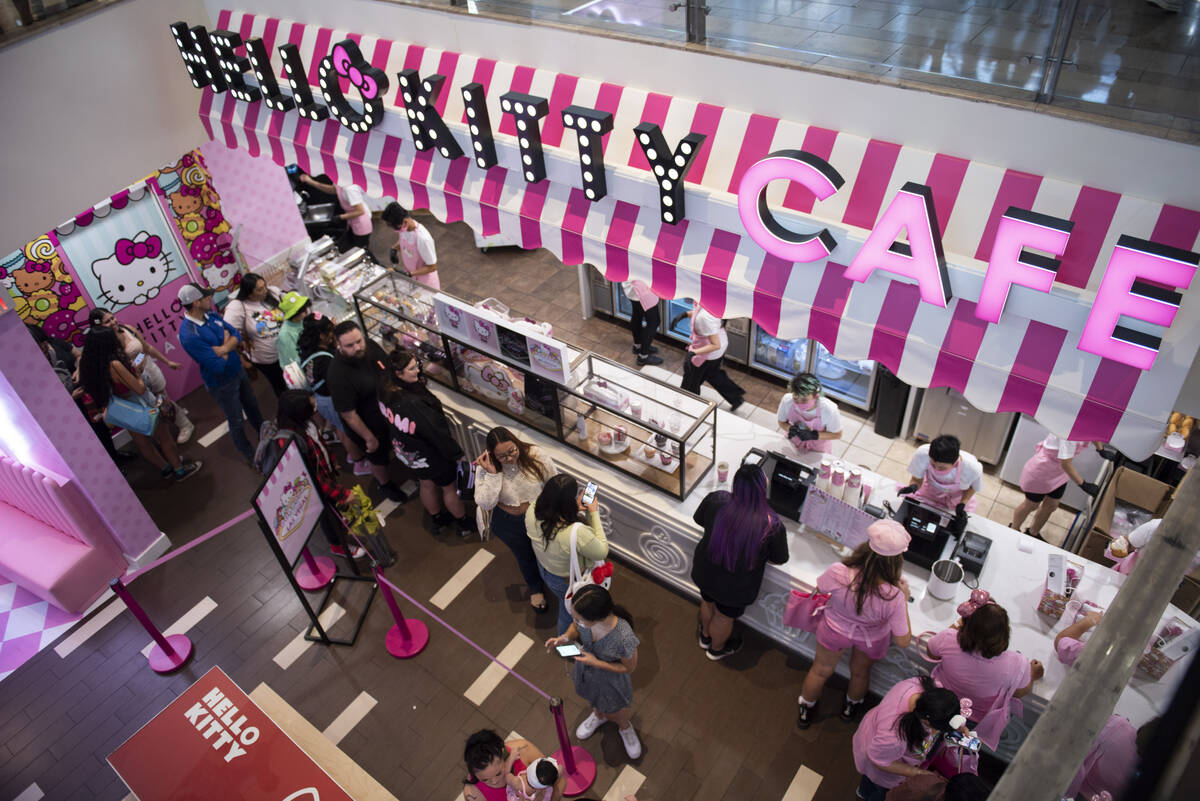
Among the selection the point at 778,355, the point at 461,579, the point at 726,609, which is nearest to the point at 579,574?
the point at 726,609

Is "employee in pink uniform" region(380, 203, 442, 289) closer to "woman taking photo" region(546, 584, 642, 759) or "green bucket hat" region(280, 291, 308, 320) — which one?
"green bucket hat" region(280, 291, 308, 320)

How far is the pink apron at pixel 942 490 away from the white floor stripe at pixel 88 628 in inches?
251

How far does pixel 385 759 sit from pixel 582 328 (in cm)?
528

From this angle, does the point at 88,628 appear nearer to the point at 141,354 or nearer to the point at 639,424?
the point at 141,354

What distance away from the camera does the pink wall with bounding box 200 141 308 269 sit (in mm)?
8781

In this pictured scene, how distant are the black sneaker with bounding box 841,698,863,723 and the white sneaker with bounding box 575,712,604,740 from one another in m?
1.62

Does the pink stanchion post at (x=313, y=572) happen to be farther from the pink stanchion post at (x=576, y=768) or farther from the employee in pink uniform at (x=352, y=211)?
the employee in pink uniform at (x=352, y=211)

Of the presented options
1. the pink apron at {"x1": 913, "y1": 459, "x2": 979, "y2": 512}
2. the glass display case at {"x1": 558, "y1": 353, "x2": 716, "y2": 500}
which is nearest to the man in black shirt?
the glass display case at {"x1": 558, "y1": 353, "x2": 716, "y2": 500}

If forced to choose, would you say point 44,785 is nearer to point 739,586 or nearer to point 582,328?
point 739,586

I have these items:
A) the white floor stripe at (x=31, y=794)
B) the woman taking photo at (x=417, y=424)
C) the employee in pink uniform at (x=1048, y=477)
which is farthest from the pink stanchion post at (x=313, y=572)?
the employee in pink uniform at (x=1048, y=477)

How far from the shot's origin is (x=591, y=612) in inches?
163

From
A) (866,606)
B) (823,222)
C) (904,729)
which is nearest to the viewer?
(904,729)

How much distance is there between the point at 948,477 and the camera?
5.05 meters

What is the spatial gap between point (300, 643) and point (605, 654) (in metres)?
2.90
